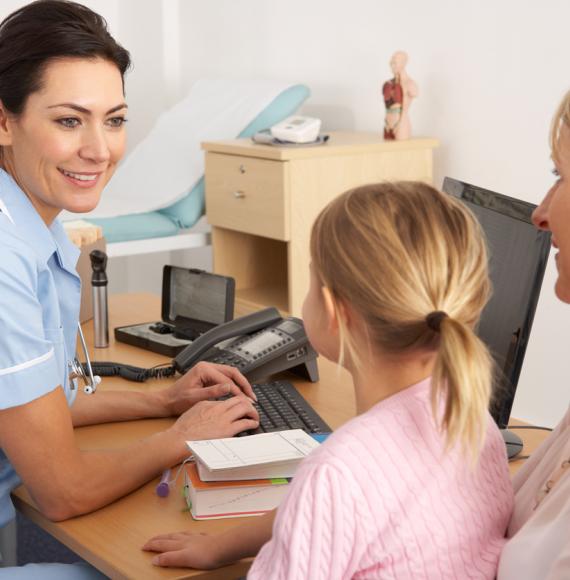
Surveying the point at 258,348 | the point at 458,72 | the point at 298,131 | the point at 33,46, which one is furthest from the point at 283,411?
the point at 458,72

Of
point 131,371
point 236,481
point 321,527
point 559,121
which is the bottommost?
point 131,371

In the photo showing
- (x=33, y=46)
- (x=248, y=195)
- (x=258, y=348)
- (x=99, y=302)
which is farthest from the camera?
(x=248, y=195)

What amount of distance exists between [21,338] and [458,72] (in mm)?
2387

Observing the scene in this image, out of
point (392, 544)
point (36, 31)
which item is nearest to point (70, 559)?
point (36, 31)

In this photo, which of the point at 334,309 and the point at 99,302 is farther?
the point at 99,302

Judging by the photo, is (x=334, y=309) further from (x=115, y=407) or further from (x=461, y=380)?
(x=115, y=407)

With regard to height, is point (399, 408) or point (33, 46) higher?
point (33, 46)

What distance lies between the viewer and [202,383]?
1.77 meters

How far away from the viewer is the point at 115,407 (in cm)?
173

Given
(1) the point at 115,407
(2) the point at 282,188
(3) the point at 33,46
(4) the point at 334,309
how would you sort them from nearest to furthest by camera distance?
(4) the point at 334,309
(3) the point at 33,46
(1) the point at 115,407
(2) the point at 282,188

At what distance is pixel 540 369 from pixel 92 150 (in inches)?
81.8

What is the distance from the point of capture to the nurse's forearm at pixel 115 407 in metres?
1.71

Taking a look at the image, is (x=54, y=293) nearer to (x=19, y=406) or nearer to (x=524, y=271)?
(x=19, y=406)

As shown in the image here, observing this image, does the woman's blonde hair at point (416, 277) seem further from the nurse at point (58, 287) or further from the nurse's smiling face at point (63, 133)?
the nurse's smiling face at point (63, 133)
